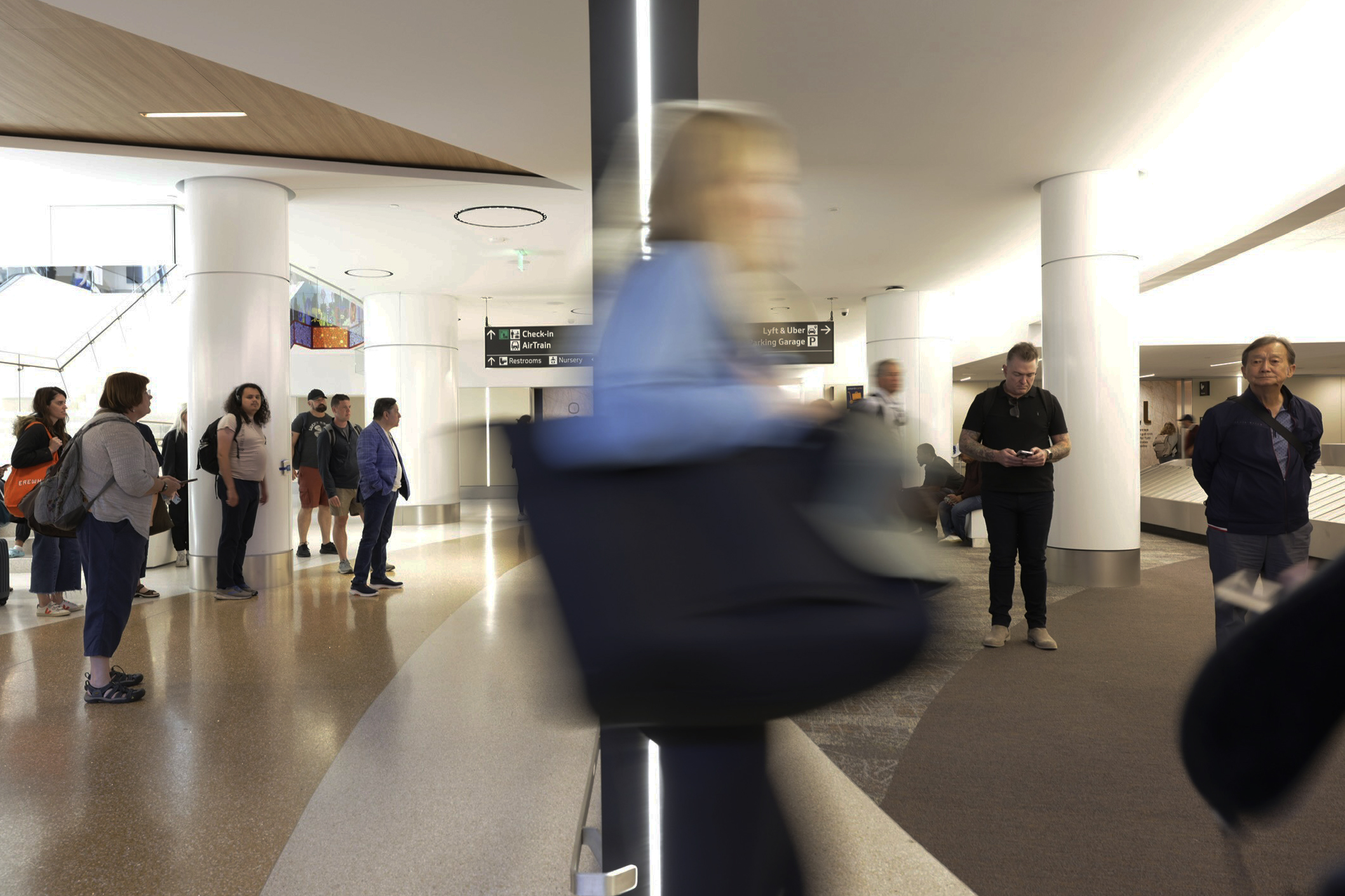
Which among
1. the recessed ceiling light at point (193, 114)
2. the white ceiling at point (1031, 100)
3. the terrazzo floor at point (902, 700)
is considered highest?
the recessed ceiling light at point (193, 114)

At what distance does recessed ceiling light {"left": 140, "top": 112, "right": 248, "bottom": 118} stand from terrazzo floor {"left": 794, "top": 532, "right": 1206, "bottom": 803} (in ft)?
20.7

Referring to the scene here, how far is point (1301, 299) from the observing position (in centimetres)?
1555

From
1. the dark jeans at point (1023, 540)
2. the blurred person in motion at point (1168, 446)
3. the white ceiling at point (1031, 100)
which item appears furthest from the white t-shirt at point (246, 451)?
the blurred person in motion at point (1168, 446)

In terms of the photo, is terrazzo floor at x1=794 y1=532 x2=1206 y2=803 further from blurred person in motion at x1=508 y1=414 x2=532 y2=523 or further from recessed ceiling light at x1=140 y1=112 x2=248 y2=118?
recessed ceiling light at x1=140 y1=112 x2=248 y2=118

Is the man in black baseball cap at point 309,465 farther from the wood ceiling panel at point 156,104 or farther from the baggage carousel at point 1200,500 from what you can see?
the baggage carousel at point 1200,500

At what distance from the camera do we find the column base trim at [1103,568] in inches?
299

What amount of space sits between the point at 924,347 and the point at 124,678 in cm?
1250

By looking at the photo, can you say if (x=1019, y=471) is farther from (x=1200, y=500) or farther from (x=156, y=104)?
(x=1200, y=500)

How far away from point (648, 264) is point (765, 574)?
42 cm

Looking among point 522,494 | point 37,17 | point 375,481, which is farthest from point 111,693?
point 522,494

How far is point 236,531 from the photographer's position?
7.32 meters

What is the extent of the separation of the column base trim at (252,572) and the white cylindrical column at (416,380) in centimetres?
597

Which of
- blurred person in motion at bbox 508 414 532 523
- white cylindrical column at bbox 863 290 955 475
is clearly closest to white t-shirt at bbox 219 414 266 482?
blurred person in motion at bbox 508 414 532 523

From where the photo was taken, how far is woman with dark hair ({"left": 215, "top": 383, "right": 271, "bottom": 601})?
7.20 meters
